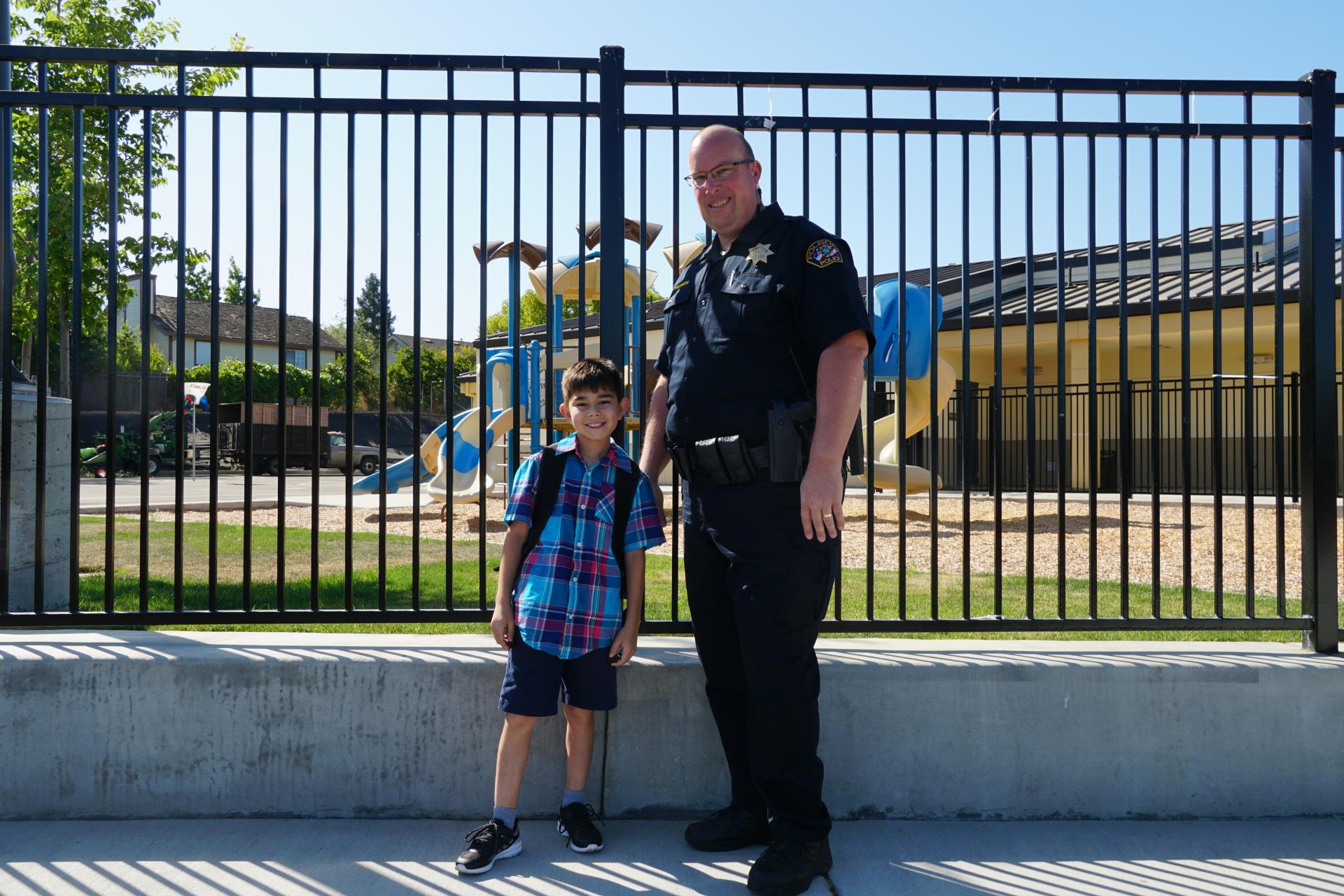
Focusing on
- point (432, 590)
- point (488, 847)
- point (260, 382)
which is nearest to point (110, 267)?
point (488, 847)

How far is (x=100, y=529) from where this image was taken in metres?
10.7

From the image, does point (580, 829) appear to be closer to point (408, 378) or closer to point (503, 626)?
point (503, 626)

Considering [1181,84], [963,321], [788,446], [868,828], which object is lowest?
[868,828]

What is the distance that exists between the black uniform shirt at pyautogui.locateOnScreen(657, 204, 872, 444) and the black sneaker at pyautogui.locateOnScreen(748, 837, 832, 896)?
111 centimetres

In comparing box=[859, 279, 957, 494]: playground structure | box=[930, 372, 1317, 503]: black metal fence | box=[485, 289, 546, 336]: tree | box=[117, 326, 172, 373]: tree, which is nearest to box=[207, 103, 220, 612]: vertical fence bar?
box=[859, 279, 957, 494]: playground structure

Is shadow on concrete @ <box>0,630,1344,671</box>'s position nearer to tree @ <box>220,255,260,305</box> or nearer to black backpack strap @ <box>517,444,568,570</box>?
black backpack strap @ <box>517,444,568,570</box>

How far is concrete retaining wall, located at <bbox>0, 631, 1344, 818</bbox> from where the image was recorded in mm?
3141

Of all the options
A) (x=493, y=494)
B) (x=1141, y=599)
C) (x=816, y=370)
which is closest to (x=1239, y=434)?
(x=493, y=494)

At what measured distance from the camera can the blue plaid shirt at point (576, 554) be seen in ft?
9.48

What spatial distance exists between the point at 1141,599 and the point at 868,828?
3.54m

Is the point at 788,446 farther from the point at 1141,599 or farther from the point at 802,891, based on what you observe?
the point at 1141,599

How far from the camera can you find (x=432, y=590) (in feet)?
20.7

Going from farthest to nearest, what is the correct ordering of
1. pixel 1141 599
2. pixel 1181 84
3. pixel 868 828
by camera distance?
pixel 1141 599 < pixel 1181 84 < pixel 868 828

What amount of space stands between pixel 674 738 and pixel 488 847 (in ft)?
2.27
